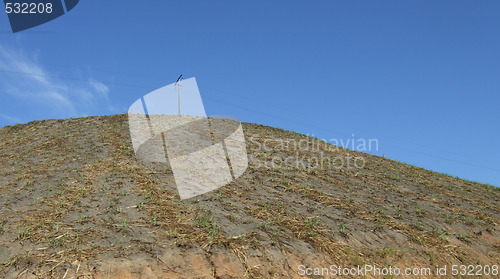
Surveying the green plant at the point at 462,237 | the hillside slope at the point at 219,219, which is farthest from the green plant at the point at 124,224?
the green plant at the point at 462,237

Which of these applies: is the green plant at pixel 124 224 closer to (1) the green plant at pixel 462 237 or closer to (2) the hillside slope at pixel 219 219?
(2) the hillside slope at pixel 219 219

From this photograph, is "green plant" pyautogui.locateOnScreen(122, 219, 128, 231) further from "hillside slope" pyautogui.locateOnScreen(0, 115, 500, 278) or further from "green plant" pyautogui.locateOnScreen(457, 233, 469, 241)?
"green plant" pyautogui.locateOnScreen(457, 233, 469, 241)

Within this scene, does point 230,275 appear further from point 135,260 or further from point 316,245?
point 316,245

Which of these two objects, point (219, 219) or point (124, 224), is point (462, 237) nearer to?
point (219, 219)

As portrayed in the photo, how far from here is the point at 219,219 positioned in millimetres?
7617

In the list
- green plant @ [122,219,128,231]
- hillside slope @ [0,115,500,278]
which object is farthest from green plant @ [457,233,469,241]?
green plant @ [122,219,128,231]

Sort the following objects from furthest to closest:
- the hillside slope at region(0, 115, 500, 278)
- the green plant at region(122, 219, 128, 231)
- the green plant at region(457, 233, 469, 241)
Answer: the green plant at region(457, 233, 469, 241) < the green plant at region(122, 219, 128, 231) < the hillside slope at region(0, 115, 500, 278)

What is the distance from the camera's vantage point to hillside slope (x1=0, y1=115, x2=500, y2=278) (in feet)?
20.0

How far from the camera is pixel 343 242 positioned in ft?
24.7

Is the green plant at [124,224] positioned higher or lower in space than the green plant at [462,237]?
lower

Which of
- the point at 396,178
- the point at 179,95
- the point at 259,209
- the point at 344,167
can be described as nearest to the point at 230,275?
the point at 259,209

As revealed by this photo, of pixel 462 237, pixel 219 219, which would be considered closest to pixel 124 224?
pixel 219 219

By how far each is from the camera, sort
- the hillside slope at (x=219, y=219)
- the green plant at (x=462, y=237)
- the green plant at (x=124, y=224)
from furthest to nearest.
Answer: the green plant at (x=462, y=237), the green plant at (x=124, y=224), the hillside slope at (x=219, y=219)

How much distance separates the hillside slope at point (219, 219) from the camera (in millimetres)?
6098
